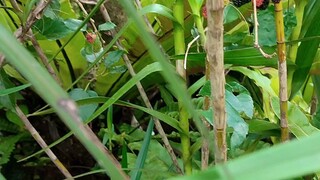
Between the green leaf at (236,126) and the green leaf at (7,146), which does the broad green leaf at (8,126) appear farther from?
the green leaf at (236,126)

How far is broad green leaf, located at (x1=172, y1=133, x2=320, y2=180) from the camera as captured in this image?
18cm

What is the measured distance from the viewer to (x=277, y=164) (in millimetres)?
183

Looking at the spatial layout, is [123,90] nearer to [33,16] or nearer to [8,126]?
[33,16]

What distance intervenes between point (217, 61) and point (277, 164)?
0.24m

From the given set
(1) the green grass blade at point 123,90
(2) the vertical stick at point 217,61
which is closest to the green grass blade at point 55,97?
(2) the vertical stick at point 217,61

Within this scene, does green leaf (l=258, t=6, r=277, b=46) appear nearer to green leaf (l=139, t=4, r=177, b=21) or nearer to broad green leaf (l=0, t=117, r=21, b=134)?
green leaf (l=139, t=4, r=177, b=21)

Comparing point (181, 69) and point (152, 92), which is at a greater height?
point (181, 69)

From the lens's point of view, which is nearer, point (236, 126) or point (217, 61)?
point (217, 61)

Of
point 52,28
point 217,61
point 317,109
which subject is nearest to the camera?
point 217,61

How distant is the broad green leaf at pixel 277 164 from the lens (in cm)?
18

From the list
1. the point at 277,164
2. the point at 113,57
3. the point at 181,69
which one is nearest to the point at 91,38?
the point at 113,57

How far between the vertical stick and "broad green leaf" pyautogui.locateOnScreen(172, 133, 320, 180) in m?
0.19

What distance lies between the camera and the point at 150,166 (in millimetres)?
854

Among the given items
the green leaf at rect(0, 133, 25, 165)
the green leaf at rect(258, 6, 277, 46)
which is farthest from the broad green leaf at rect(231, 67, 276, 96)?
the green leaf at rect(0, 133, 25, 165)
